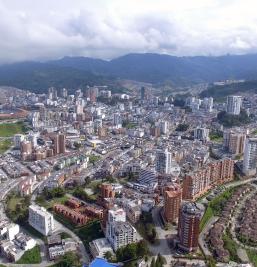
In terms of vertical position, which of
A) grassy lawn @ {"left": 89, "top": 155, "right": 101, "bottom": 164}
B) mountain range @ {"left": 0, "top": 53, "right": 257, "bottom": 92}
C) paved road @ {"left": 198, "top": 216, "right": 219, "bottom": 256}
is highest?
mountain range @ {"left": 0, "top": 53, "right": 257, "bottom": 92}

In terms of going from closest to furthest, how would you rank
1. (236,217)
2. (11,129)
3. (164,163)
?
(236,217)
(164,163)
(11,129)

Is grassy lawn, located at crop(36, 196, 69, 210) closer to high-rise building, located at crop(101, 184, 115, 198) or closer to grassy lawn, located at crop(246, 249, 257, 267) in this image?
high-rise building, located at crop(101, 184, 115, 198)

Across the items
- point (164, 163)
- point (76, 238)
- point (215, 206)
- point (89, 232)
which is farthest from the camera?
point (164, 163)

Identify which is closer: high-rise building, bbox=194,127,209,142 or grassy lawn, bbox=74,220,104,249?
grassy lawn, bbox=74,220,104,249

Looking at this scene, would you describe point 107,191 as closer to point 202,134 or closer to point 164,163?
point 164,163

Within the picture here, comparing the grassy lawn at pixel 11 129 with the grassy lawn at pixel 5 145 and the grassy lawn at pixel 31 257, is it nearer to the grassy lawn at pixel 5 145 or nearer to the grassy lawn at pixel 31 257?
the grassy lawn at pixel 5 145

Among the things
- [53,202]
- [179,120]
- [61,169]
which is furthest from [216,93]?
[53,202]

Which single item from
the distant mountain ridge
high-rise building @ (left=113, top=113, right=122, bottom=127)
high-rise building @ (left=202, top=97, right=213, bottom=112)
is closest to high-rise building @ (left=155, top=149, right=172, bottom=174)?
high-rise building @ (left=113, top=113, right=122, bottom=127)

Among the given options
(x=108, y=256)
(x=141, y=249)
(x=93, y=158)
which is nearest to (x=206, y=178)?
(x=141, y=249)
